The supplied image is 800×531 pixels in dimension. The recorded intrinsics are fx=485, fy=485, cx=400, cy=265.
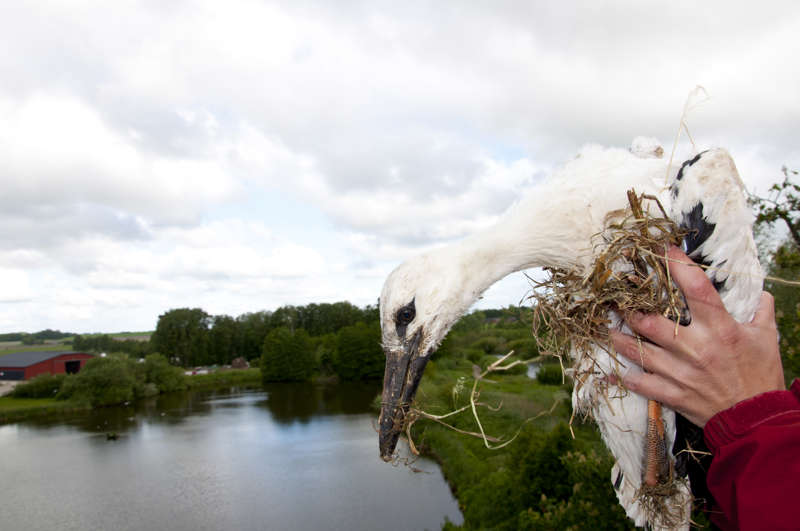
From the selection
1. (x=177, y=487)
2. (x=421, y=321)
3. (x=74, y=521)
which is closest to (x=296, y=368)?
(x=177, y=487)

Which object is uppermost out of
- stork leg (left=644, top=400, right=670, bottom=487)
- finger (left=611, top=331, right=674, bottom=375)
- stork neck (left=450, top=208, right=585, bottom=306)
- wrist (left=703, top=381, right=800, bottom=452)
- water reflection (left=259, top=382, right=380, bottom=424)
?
stork neck (left=450, top=208, right=585, bottom=306)

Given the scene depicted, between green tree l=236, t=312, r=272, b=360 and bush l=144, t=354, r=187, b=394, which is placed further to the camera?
green tree l=236, t=312, r=272, b=360

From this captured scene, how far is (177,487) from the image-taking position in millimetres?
28516

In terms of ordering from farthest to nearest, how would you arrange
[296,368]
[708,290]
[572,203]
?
1. [296,368]
2. [572,203]
3. [708,290]

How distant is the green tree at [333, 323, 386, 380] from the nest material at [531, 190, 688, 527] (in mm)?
54998

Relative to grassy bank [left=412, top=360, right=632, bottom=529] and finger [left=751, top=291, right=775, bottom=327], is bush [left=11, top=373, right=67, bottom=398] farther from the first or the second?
finger [left=751, top=291, right=775, bottom=327]

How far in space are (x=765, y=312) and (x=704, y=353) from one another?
14.6 inches

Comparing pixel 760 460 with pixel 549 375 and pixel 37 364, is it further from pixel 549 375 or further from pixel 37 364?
pixel 37 364

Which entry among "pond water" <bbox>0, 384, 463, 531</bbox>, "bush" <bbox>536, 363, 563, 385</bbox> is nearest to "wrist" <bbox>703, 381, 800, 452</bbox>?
"pond water" <bbox>0, 384, 463, 531</bbox>

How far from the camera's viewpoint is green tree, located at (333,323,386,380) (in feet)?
188

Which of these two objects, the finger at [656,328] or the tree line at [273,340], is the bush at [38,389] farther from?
the finger at [656,328]

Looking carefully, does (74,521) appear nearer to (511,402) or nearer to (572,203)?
(511,402)

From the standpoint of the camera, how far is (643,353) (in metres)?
→ 1.91

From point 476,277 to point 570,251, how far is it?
0.48m
